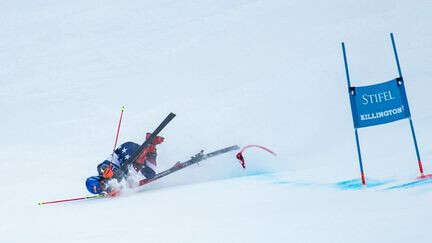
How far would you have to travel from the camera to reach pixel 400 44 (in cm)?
1421

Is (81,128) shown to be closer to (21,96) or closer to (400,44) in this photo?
(21,96)

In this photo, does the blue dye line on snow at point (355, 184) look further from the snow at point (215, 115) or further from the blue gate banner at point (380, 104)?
the blue gate banner at point (380, 104)

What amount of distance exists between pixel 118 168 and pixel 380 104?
4181 millimetres

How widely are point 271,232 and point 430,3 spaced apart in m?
13.9

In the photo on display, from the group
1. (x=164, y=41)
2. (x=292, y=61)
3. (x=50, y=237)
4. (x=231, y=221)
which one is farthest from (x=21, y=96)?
(x=231, y=221)

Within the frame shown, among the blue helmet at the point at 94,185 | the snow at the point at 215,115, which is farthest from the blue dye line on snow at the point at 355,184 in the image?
the blue helmet at the point at 94,185

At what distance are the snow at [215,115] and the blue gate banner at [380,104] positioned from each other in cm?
77

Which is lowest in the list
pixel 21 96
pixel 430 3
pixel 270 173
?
pixel 270 173

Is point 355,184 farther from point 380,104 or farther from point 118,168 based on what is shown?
point 118,168

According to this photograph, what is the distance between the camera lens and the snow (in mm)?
5457

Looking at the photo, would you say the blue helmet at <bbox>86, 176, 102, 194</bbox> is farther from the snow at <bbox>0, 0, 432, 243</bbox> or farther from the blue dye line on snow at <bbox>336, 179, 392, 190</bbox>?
the blue dye line on snow at <bbox>336, 179, 392, 190</bbox>

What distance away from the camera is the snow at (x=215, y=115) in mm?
5457

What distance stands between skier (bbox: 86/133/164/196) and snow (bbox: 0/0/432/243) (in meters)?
0.29

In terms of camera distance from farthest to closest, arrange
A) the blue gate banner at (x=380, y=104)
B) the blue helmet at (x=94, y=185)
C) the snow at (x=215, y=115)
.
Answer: the blue helmet at (x=94, y=185)
the blue gate banner at (x=380, y=104)
the snow at (x=215, y=115)
